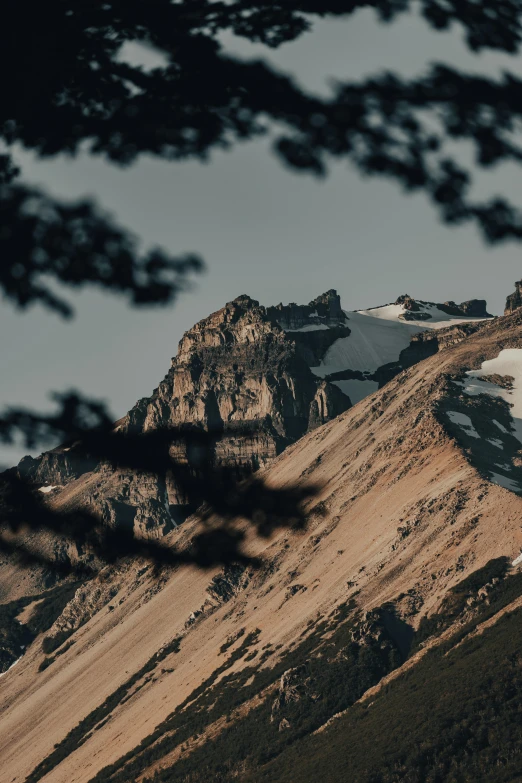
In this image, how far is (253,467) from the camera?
9.66m

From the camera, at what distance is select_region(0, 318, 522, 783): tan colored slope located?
428 ft

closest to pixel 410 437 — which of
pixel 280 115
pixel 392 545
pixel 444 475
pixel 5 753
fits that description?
pixel 444 475

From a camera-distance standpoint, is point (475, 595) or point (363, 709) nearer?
point (363, 709)

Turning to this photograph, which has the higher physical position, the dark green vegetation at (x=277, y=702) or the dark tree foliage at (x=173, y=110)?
the dark tree foliage at (x=173, y=110)

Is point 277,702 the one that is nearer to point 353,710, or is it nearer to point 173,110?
point 353,710

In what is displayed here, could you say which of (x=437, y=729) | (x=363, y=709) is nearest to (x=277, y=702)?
(x=363, y=709)

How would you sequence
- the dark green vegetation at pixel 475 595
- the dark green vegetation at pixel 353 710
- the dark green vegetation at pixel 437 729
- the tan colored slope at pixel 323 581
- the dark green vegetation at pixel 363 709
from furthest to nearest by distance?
the tan colored slope at pixel 323 581, the dark green vegetation at pixel 475 595, the dark green vegetation at pixel 353 710, the dark green vegetation at pixel 363 709, the dark green vegetation at pixel 437 729

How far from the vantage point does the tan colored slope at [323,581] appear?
428 ft

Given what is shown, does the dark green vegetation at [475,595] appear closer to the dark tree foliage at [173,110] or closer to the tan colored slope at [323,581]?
the tan colored slope at [323,581]

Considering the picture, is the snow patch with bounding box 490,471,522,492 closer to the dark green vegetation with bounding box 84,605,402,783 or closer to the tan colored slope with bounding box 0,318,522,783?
the tan colored slope with bounding box 0,318,522,783

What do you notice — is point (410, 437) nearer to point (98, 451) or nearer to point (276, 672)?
point (276, 672)

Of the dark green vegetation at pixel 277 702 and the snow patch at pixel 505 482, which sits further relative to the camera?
the snow patch at pixel 505 482

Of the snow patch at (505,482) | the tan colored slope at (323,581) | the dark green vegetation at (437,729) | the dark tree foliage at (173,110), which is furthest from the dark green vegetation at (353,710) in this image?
the dark tree foliage at (173,110)

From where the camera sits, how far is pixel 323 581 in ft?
486
